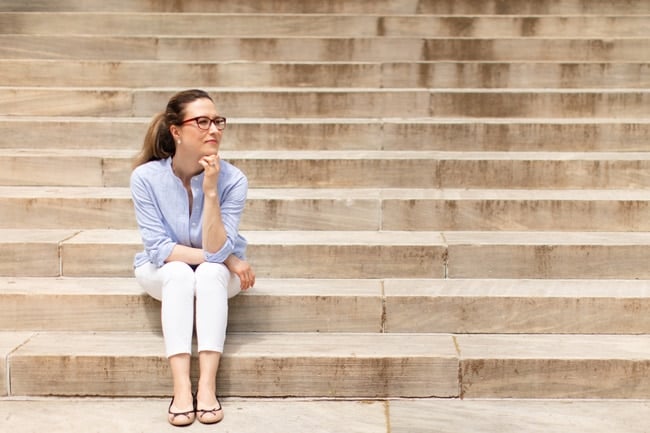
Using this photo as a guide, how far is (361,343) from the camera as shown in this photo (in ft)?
14.1

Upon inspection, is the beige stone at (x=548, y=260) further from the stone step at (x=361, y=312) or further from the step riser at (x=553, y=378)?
the step riser at (x=553, y=378)

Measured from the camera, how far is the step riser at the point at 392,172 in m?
5.62

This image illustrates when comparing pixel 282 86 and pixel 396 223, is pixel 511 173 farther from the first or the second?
pixel 282 86

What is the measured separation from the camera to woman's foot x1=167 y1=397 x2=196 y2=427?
3693 mm

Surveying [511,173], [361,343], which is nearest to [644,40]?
[511,173]

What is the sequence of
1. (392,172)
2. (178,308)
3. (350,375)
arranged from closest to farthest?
1. (178,308)
2. (350,375)
3. (392,172)

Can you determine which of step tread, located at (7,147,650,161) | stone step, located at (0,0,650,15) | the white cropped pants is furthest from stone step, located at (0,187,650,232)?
stone step, located at (0,0,650,15)

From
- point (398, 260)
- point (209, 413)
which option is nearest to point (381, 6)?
point (398, 260)

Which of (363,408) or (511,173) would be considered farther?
(511,173)

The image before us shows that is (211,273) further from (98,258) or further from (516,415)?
(516,415)

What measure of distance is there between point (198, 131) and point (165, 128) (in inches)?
9.9

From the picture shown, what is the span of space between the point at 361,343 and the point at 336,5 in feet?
15.5

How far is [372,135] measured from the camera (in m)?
6.09

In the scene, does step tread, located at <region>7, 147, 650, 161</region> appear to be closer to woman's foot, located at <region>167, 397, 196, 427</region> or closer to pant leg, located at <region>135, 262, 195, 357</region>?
pant leg, located at <region>135, 262, 195, 357</region>
